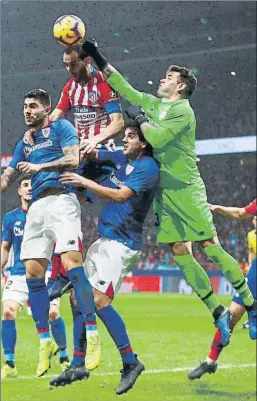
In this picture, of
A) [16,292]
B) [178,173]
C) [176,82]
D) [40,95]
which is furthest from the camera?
[16,292]

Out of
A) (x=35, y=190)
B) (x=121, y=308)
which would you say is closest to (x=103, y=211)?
(x=35, y=190)

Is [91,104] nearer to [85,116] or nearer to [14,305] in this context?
[85,116]

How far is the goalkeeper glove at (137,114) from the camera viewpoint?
4.38 m

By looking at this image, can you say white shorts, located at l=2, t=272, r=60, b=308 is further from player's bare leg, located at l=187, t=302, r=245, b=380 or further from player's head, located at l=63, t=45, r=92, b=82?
player's head, located at l=63, t=45, r=92, b=82

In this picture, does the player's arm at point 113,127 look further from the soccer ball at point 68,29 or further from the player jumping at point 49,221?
the soccer ball at point 68,29

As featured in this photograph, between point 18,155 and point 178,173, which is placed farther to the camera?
point 178,173

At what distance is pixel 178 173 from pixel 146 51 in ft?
2.19

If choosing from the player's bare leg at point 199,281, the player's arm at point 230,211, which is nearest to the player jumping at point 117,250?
the player's bare leg at point 199,281

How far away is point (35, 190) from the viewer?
4629mm

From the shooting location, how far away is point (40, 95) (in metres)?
4.24

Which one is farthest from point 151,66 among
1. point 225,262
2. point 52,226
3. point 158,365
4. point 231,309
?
point 158,365

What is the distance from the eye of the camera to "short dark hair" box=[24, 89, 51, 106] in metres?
4.24

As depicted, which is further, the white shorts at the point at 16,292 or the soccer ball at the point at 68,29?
the white shorts at the point at 16,292

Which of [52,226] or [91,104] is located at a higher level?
[91,104]
